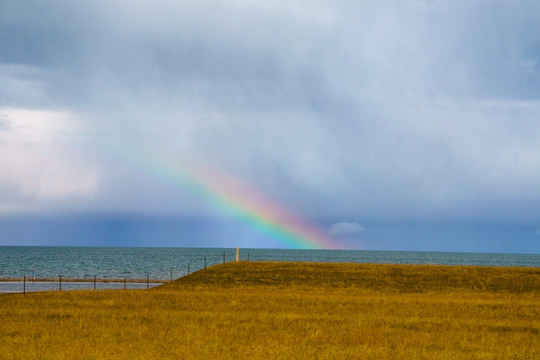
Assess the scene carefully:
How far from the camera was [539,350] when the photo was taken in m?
25.9

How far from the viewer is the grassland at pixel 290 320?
2484cm

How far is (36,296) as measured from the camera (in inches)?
1887

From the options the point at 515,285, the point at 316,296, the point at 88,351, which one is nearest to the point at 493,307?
the point at 316,296

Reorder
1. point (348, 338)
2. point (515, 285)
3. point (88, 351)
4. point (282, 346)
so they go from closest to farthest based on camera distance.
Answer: point (88, 351) → point (282, 346) → point (348, 338) → point (515, 285)

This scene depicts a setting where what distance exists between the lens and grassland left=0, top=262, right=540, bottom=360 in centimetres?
2484

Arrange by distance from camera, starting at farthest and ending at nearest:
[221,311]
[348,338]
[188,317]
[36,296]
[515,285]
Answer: [515,285]
[36,296]
[221,311]
[188,317]
[348,338]

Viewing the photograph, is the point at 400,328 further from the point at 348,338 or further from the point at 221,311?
the point at 221,311

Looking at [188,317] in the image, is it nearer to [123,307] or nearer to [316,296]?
[123,307]

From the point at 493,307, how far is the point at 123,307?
25.5 m

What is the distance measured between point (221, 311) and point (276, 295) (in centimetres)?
1119

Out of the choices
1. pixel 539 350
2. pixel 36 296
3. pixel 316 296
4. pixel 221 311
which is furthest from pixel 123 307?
pixel 539 350

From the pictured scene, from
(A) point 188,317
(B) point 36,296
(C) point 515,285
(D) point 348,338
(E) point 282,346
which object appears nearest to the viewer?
(E) point 282,346

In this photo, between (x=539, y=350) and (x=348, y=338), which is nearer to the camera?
(x=539, y=350)

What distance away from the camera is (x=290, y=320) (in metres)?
34.1
